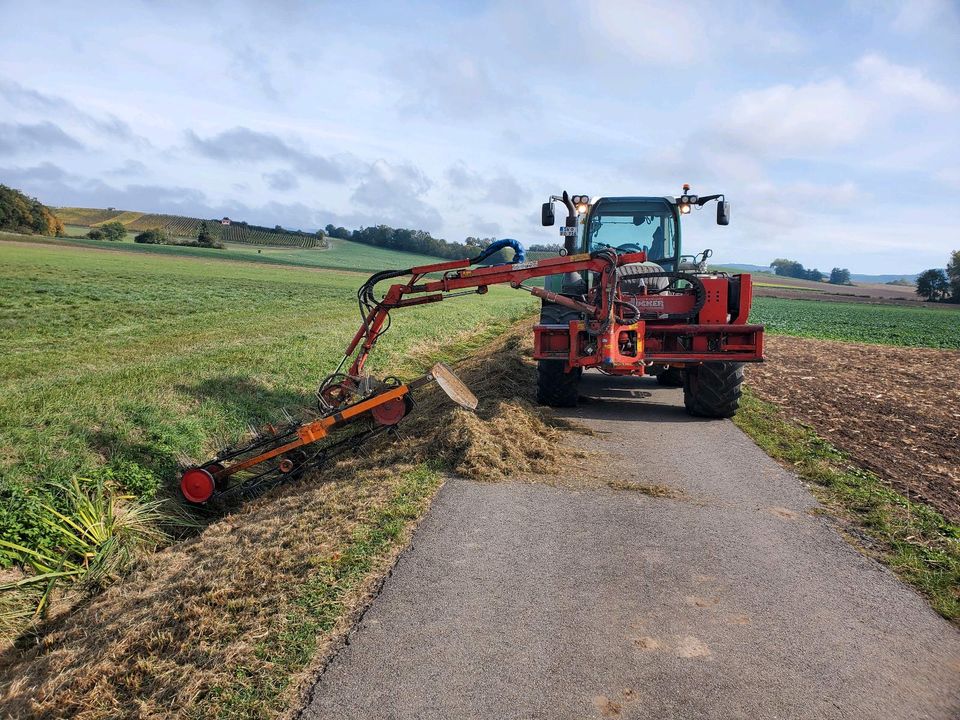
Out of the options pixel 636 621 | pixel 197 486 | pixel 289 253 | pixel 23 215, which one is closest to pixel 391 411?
pixel 197 486

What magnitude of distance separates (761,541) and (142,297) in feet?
68.4

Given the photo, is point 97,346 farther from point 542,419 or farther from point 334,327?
point 542,419

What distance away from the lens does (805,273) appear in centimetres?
11644

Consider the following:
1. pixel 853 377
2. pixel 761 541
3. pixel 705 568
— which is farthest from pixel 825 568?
pixel 853 377

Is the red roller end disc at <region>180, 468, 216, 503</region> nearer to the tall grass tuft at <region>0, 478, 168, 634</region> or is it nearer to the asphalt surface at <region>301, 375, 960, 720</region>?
the tall grass tuft at <region>0, 478, 168, 634</region>

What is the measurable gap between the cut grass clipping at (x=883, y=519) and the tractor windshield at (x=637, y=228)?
3835mm

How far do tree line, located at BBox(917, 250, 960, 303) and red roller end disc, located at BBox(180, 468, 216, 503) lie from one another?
70796mm

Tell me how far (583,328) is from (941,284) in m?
68.1

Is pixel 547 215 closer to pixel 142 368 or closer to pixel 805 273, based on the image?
pixel 142 368

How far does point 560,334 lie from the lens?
29.2 feet

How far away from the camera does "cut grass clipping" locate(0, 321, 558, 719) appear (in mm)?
3252

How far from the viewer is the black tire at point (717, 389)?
9031mm

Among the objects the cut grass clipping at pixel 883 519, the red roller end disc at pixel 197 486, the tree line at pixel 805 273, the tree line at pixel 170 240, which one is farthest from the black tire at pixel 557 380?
the tree line at pixel 805 273

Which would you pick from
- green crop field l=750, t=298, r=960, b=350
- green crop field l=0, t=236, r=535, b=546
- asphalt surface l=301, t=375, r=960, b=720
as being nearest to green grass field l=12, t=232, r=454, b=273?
green crop field l=0, t=236, r=535, b=546
